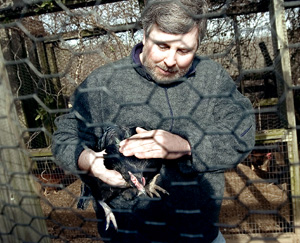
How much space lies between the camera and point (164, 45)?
72cm

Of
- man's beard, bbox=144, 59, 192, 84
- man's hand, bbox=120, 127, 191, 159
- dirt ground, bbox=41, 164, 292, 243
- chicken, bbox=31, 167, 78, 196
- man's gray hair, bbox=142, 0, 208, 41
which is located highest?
man's gray hair, bbox=142, 0, 208, 41

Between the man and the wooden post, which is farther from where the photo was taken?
the wooden post

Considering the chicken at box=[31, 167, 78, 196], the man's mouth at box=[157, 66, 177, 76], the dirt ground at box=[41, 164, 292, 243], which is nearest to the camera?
the man's mouth at box=[157, 66, 177, 76]

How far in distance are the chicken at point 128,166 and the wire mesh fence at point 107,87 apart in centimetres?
20

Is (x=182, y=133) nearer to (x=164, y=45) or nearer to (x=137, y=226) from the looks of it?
(x=164, y=45)

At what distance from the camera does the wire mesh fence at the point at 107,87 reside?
0.88 m

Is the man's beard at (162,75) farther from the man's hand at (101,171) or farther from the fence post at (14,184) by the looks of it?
the fence post at (14,184)

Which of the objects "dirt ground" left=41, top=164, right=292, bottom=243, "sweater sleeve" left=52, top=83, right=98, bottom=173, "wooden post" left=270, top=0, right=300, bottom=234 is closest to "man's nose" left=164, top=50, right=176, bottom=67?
"sweater sleeve" left=52, top=83, right=98, bottom=173

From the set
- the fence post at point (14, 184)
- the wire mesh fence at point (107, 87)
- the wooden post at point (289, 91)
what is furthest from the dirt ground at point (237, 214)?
the fence post at point (14, 184)

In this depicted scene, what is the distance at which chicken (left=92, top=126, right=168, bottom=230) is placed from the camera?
28.6 inches

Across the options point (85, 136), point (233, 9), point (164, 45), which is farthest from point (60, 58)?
point (164, 45)

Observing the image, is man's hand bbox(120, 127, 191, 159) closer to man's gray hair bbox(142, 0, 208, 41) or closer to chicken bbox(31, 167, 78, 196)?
man's gray hair bbox(142, 0, 208, 41)

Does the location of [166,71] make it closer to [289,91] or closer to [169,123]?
[169,123]

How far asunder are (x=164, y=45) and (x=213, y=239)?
72cm
